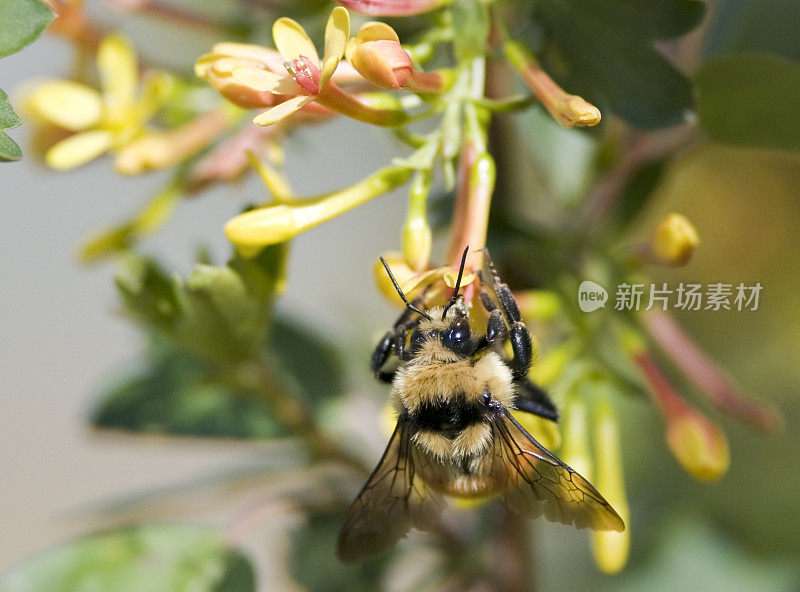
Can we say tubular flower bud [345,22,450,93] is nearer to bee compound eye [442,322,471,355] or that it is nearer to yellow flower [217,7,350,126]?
yellow flower [217,7,350,126]

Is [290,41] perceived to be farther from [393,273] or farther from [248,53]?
[393,273]

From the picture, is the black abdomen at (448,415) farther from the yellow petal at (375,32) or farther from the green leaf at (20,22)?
the green leaf at (20,22)

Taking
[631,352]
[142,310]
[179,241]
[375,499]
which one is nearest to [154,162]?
[142,310]

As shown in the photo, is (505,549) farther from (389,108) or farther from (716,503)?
(389,108)

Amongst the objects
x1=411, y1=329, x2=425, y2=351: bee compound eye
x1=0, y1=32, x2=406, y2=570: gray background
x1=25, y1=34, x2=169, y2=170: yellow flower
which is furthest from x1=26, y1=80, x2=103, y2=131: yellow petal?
x1=0, y1=32, x2=406, y2=570: gray background

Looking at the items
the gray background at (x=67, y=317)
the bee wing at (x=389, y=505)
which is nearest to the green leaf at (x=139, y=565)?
the bee wing at (x=389, y=505)

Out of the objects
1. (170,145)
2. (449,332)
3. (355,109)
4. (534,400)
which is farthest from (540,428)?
(170,145)
